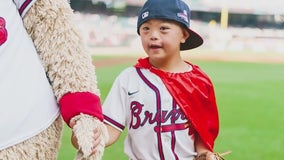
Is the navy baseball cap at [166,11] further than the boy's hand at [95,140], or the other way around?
the navy baseball cap at [166,11]

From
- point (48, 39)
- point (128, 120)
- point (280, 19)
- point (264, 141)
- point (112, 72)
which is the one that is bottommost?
point (280, 19)

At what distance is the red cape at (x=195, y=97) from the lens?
2.12 m

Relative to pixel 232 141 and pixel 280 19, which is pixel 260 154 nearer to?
pixel 232 141

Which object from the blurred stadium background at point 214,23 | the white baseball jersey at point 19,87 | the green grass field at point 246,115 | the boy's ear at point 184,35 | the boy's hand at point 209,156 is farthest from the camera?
the blurred stadium background at point 214,23

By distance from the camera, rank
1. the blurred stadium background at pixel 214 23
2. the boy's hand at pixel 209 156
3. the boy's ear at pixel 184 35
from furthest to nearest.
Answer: the blurred stadium background at pixel 214 23, the boy's ear at pixel 184 35, the boy's hand at pixel 209 156

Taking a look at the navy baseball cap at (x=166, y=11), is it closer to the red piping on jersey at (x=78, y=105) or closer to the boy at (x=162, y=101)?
the boy at (x=162, y=101)

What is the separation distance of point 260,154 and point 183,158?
3.16 meters

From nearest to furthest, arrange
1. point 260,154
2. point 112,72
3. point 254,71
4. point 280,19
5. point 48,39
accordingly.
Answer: point 48,39 → point 260,154 → point 112,72 → point 254,71 → point 280,19

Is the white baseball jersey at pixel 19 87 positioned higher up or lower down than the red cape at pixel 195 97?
Answer: higher up

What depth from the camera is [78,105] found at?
5.24 feet

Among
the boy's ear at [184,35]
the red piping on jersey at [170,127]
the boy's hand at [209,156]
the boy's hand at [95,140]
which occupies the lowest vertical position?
the boy's hand at [209,156]

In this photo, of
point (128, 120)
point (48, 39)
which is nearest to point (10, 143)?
point (48, 39)

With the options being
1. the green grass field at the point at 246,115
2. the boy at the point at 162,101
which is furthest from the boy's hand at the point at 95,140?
the green grass field at the point at 246,115

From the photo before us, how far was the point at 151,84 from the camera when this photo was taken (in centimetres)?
213
